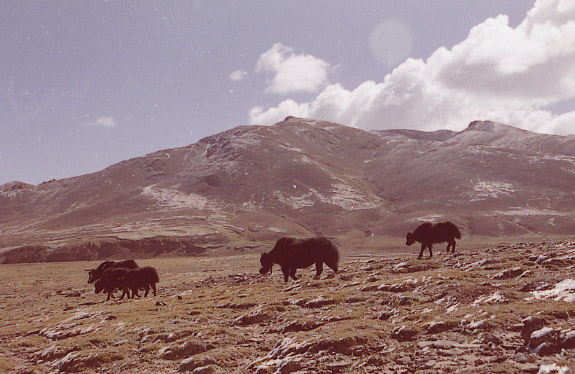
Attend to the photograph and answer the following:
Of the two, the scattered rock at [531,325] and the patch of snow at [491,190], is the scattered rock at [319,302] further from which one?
the patch of snow at [491,190]

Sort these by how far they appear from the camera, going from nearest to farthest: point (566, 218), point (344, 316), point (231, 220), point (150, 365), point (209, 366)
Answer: point (209, 366) → point (150, 365) → point (344, 316) → point (566, 218) → point (231, 220)

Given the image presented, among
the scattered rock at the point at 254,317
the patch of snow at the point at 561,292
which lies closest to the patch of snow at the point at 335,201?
the scattered rock at the point at 254,317

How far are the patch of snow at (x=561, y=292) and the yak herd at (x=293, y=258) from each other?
13.4 metres

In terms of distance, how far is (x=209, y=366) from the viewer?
9.98m

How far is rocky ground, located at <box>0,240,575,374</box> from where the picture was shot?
8118 mm

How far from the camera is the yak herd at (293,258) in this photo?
2408 centimetres

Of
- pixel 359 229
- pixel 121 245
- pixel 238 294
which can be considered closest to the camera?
pixel 238 294

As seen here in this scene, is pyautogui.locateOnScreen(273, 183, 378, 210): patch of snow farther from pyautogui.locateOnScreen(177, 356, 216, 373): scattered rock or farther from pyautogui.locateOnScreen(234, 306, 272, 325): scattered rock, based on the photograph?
pyautogui.locateOnScreen(177, 356, 216, 373): scattered rock

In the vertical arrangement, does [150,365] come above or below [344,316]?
below

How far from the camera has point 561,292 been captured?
11.0m

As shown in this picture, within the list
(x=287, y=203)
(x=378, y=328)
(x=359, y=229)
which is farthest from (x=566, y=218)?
(x=378, y=328)

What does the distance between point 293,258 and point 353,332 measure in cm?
1420

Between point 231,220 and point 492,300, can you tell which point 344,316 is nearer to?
point 492,300

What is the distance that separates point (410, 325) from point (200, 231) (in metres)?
137
